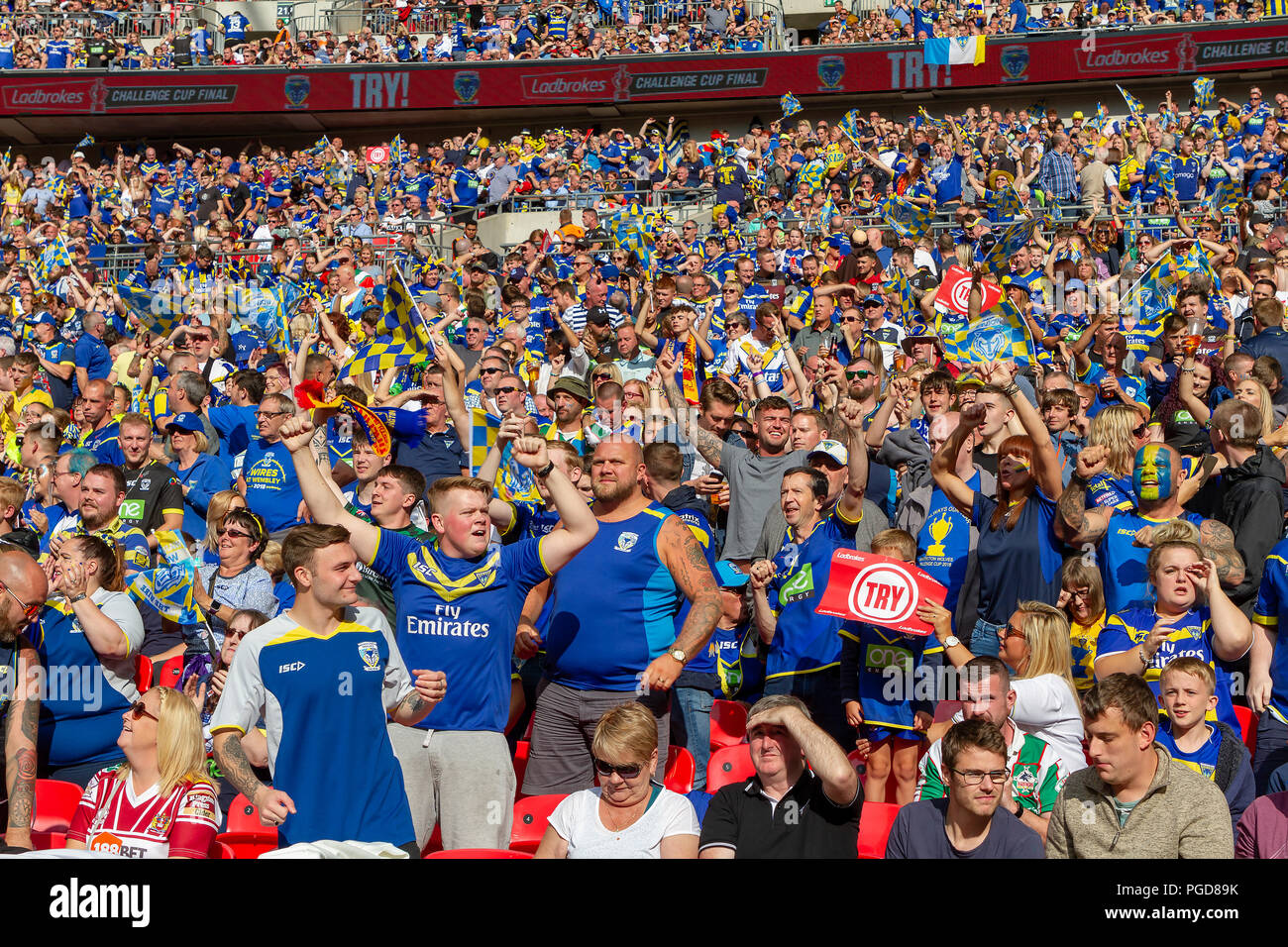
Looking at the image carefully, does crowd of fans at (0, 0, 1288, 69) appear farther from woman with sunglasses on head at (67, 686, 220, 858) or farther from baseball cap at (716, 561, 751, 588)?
woman with sunglasses on head at (67, 686, 220, 858)

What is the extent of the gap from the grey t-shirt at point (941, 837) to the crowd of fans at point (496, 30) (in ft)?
76.9

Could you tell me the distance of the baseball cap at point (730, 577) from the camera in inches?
298

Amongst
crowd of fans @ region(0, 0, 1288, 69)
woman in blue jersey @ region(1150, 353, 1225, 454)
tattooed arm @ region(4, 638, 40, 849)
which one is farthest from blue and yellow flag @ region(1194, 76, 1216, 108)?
tattooed arm @ region(4, 638, 40, 849)

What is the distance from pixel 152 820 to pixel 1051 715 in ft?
10.9

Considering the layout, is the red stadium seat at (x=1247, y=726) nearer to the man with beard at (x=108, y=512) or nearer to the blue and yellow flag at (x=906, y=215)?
the man with beard at (x=108, y=512)

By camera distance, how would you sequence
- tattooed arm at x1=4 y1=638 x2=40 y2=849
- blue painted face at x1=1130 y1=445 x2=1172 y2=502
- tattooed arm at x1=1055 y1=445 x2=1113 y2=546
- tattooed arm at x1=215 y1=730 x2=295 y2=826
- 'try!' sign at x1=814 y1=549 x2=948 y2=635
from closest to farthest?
tattooed arm at x1=215 y1=730 x2=295 y2=826 < tattooed arm at x1=4 y1=638 x2=40 y2=849 < 'try!' sign at x1=814 y1=549 x2=948 y2=635 < tattooed arm at x1=1055 y1=445 x2=1113 y2=546 < blue painted face at x1=1130 y1=445 x2=1172 y2=502

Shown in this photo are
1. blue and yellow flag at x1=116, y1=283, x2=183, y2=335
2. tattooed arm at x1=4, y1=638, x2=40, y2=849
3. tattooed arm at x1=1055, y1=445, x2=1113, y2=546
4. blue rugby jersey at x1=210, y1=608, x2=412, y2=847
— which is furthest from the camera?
blue and yellow flag at x1=116, y1=283, x2=183, y2=335

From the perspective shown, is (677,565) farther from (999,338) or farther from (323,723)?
(999,338)

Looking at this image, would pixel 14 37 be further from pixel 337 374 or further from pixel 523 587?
pixel 523 587

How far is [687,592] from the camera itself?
6.00 m

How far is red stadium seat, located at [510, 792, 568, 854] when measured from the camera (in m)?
5.58

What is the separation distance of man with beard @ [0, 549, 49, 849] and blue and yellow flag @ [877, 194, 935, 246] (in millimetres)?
12702

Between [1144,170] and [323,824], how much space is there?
52.8 feet

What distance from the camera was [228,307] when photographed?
15781 mm
